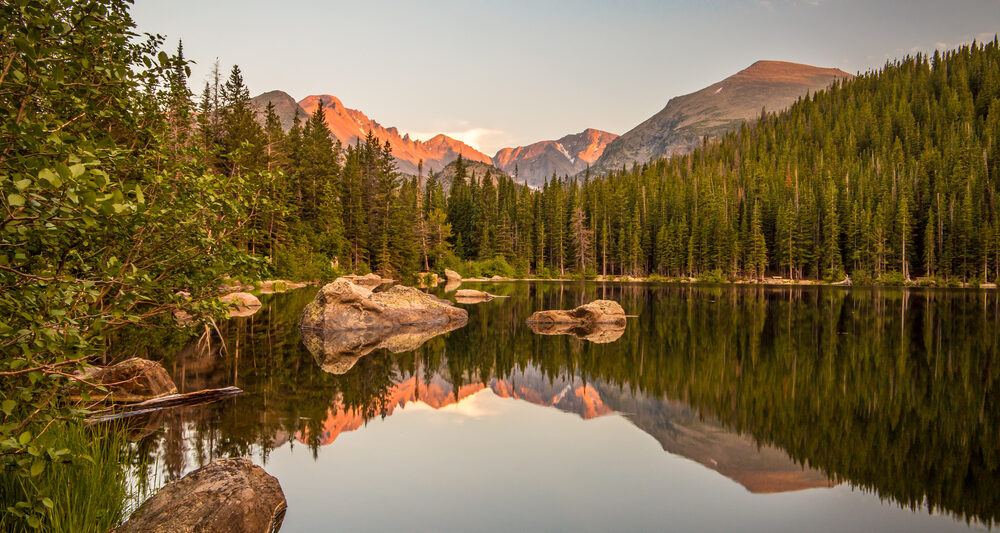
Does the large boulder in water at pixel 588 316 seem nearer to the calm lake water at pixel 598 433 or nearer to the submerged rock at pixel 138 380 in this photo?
the calm lake water at pixel 598 433

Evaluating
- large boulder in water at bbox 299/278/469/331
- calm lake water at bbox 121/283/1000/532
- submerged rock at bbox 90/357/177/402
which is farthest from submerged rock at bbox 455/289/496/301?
submerged rock at bbox 90/357/177/402

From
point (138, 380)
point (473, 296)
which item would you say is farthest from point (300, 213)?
point (138, 380)

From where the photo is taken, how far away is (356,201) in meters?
61.5

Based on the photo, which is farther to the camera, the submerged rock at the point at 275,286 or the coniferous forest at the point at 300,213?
the submerged rock at the point at 275,286

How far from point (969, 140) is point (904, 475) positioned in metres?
127

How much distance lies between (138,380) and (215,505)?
6.85m

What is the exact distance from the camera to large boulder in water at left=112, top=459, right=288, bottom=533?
5.25 meters

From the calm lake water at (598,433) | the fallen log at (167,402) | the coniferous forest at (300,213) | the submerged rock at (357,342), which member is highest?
the coniferous forest at (300,213)

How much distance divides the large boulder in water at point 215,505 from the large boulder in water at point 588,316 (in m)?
21.0

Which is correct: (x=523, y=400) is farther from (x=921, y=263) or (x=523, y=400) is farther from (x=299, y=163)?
(x=921, y=263)

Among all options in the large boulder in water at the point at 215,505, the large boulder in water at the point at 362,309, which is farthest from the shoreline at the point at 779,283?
the large boulder in water at the point at 215,505

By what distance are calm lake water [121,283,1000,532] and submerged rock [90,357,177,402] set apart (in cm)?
108

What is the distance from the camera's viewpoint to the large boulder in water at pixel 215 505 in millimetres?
5254

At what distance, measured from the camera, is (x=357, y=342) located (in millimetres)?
20219
